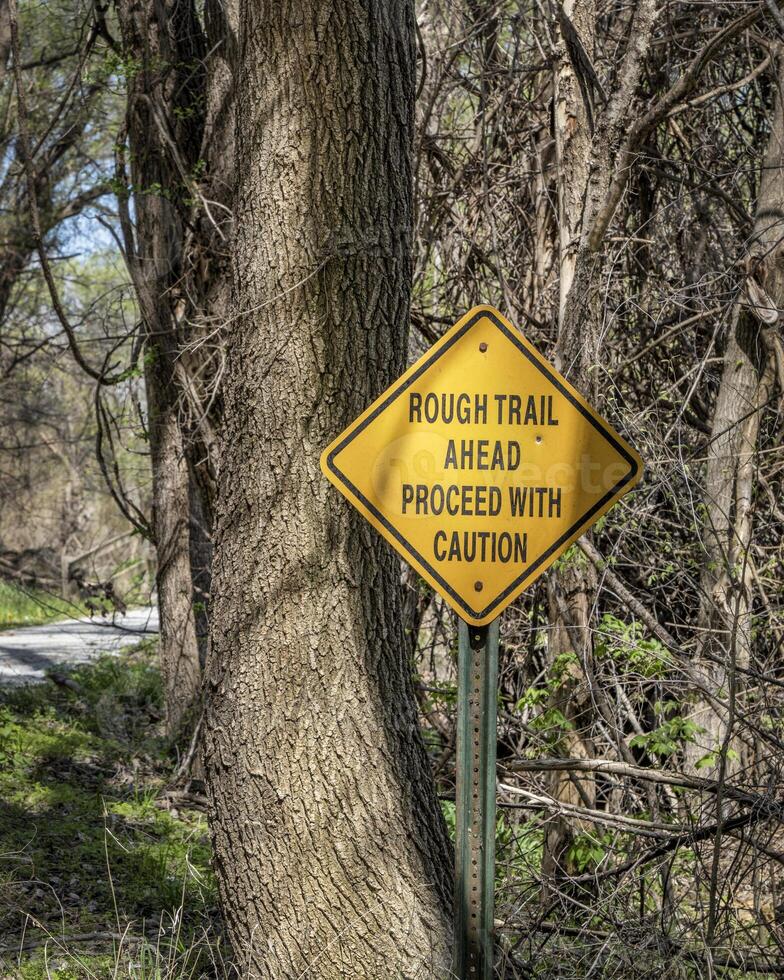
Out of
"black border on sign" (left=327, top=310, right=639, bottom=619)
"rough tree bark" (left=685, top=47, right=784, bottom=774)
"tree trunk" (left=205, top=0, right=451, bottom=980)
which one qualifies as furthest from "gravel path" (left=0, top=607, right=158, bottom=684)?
"black border on sign" (left=327, top=310, right=639, bottom=619)

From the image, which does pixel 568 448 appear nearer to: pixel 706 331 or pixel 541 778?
pixel 541 778

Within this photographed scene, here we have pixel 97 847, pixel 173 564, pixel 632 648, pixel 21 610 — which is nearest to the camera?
pixel 632 648

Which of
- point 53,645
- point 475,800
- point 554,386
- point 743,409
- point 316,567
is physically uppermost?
point 743,409

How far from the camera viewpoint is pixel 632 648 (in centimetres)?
527

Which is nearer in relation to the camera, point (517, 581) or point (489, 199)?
point (517, 581)

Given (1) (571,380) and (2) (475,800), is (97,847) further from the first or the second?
(2) (475,800)

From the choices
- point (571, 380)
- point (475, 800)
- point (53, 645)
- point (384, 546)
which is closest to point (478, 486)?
point (384, 546)

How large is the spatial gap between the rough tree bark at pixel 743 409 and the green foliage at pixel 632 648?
0.47 meters

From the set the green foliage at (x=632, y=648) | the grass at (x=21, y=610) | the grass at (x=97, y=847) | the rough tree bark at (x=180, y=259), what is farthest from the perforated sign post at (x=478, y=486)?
the grass at (x=21, y=610)

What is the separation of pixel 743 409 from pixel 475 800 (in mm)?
4056

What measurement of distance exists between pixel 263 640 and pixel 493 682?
0.86m

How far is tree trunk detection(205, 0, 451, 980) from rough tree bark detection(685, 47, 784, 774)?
Result: 9.46ft

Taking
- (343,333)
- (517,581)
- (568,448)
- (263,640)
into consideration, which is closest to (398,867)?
(263,640)

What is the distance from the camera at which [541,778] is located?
20.0 feet
